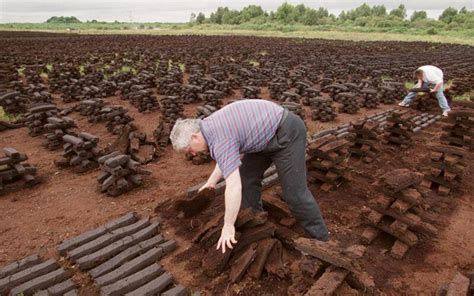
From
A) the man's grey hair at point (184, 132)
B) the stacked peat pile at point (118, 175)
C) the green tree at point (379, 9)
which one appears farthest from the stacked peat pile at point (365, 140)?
the green tree at point (379, 9)

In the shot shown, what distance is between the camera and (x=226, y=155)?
2.89m

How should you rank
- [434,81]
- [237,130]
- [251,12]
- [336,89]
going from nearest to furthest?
[237,130] → [434,81] → [336,89] → [251,12]

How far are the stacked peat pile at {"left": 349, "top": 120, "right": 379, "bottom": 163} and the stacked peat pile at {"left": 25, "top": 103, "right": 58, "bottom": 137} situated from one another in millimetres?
7429

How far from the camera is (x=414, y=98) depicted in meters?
10.8

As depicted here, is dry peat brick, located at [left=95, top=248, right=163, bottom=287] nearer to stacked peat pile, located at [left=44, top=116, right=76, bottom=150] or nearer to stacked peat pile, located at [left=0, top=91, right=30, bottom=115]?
stacked peat pile, located at [left=44, top=116, right=76, bottom=150]

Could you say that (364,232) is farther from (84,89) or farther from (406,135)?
(84,89)

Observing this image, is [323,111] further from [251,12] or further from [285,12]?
[251,12]

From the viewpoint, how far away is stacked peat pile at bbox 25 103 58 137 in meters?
8.27

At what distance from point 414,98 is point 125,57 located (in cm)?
1696

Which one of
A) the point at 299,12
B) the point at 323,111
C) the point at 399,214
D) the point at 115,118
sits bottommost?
the point at 399,214

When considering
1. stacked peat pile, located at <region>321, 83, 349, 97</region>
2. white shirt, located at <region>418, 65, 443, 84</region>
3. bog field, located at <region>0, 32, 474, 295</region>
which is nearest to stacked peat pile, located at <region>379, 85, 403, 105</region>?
stacked peat pile, located at <region>321, 83, 349, 97</region>

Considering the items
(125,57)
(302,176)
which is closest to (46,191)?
(302,176)

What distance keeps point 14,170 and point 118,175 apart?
2022 millimetres

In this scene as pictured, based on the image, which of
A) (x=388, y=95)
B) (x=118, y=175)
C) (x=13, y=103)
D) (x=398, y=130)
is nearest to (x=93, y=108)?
(x=13, y=103)
